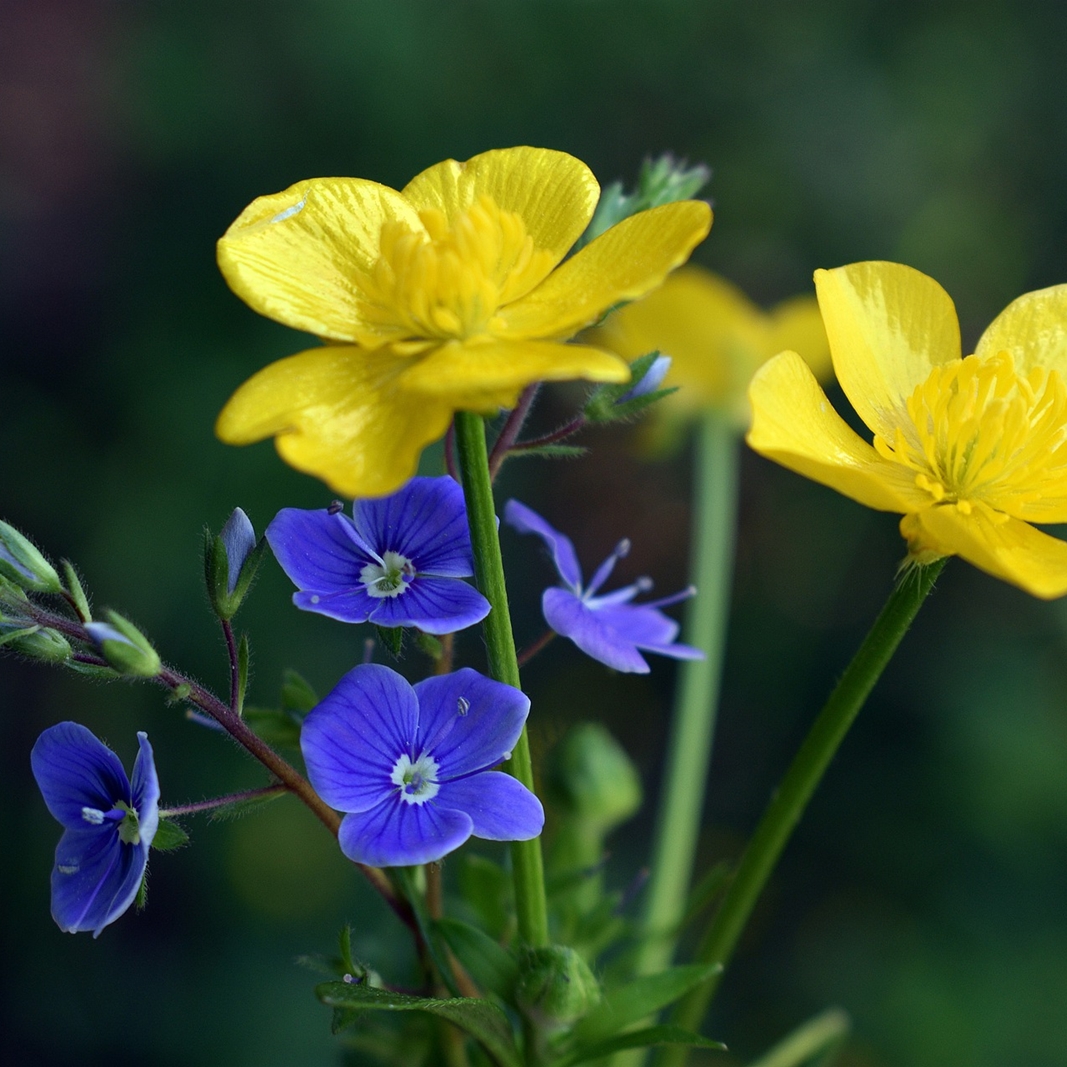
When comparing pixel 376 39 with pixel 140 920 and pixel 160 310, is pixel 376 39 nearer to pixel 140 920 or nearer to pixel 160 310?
pixel 160 310

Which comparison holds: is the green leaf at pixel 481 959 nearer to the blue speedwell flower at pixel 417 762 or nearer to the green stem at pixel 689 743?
the blue speedwell flower at pixel 417 762

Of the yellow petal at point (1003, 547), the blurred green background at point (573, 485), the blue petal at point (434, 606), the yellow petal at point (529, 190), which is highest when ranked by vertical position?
the yellow petal at point (529, 190)

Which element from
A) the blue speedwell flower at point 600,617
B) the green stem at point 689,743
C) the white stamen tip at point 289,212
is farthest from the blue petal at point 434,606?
the green stem at point 689,743

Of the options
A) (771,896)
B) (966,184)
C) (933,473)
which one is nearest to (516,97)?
(966,184)

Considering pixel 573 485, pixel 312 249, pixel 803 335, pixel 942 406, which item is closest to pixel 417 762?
pixel 312 249

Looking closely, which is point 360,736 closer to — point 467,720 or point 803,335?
point 467,720

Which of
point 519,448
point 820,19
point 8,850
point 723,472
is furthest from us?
point 820,19
